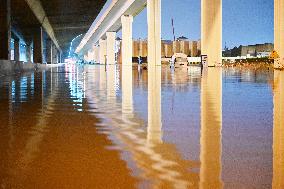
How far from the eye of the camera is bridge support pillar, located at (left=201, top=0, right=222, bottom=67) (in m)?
37.3

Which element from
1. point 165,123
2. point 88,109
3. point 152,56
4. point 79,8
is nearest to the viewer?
point 165,123

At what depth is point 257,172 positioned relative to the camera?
287 centimetres

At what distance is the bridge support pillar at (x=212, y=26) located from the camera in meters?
37.3

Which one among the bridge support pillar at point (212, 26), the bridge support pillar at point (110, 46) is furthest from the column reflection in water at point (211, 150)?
the bridge support pillar at point (110, 46)

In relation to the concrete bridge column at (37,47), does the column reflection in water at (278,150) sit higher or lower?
lower

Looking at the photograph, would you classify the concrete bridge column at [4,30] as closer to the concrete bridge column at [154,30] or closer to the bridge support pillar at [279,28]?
the bridge support pillar at [279,28]

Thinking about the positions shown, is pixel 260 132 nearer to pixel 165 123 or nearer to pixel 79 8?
pixel 165 123

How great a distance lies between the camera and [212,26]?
37.7 meters

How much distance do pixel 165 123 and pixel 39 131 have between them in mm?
1470

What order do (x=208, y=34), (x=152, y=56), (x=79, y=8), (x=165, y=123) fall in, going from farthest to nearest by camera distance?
(x=152, y=56), (x=79, y=8), (x=208, y=34), (x=165, y=123)

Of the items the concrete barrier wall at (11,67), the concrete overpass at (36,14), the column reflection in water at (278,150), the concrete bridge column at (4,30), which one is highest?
the concrete overpass at (36,14)

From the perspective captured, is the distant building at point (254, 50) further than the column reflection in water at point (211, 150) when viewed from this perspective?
Yes

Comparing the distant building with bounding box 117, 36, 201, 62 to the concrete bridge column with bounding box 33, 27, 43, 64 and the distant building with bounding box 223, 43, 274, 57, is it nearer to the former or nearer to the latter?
the distant building with bounding box 223, 43, 274, 57

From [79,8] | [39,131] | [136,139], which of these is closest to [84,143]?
[136,139]
